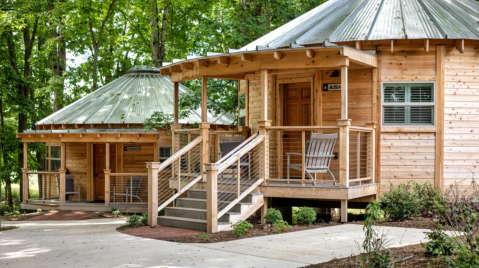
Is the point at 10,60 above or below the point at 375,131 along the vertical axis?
above

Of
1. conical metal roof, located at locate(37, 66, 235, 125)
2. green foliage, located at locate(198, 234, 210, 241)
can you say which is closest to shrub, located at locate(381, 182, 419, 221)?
green foliage, located at locate(198, 234, 210, 241)

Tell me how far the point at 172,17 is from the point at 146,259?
2373 cm

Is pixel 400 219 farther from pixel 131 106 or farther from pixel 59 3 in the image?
pixel 59 3

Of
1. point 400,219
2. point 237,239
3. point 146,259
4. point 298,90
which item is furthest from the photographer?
point 298,90

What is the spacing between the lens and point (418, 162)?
1206 cm

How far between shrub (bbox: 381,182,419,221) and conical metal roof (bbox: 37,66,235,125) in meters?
Result: 9.07

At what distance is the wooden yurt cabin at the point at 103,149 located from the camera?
61.0 ft

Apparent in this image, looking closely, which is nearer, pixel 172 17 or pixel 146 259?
pixel 146 259

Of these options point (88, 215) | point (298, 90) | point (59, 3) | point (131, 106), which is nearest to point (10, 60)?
point (59, 3)

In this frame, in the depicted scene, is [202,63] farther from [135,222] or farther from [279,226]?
[279,226]

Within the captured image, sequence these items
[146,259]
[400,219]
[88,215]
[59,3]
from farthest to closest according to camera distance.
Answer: [59,3] → [88,215] → [400,219] → [146,259]

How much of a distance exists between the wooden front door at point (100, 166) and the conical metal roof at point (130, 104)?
1224 mm

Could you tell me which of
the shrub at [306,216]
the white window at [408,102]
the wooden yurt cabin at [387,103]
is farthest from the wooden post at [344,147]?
the white window at [408,102]

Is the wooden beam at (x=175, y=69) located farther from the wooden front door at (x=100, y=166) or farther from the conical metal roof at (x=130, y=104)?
the wooden front door at (x=100, y=166)
